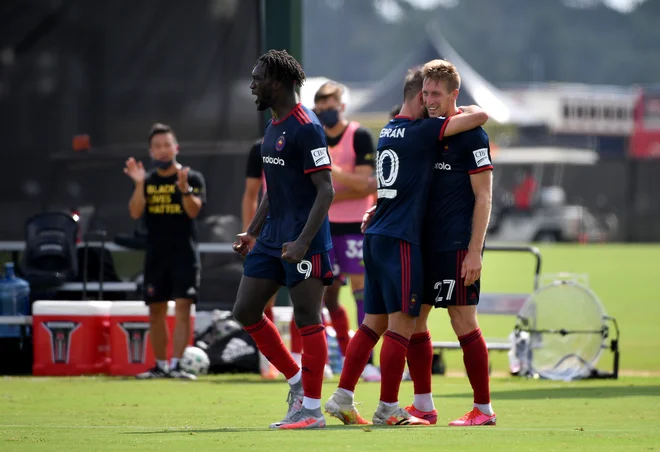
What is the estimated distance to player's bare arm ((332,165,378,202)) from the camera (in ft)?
36.5

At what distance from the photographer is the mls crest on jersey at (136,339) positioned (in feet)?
40.0

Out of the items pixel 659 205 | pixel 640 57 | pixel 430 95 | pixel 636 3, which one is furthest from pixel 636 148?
pixel 636 3

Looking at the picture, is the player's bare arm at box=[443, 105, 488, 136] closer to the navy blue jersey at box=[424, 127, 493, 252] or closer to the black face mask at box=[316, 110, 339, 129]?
the navy blue jersey at box=[424, 127, 493, 252]

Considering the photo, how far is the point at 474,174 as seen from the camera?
301 inches

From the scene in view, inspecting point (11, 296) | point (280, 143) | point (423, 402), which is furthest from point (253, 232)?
point (11, 296)

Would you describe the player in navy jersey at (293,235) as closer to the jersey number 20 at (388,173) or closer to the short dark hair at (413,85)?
the jersey number 20 at (388,173)

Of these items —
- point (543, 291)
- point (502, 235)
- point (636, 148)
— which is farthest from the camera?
point (636, 148)

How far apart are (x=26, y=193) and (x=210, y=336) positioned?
2.69 metres

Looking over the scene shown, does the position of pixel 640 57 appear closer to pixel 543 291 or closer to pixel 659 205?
pixel 659 205

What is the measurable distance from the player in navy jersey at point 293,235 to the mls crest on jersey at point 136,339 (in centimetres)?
439

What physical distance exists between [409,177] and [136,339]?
516cm

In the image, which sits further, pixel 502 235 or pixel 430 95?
pixel 502 235

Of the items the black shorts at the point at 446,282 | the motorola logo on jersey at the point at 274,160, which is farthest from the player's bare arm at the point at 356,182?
the black shorts at the point at 446,282

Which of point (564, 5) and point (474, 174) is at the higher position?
point (564, 5)
